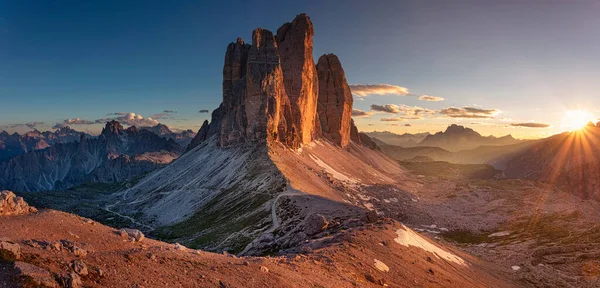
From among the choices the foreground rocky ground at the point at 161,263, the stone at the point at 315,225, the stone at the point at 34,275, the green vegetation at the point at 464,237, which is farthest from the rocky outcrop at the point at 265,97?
the stone at the point at 34,275

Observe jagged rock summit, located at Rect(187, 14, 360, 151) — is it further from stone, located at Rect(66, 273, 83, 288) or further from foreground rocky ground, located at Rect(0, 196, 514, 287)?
stone, located at Rect(66, 273, 83, 288)

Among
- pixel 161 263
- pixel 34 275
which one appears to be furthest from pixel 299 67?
pixel 34 275

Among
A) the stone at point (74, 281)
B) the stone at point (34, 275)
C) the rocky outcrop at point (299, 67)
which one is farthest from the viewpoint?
the rocky outcrop at point (299, 67)

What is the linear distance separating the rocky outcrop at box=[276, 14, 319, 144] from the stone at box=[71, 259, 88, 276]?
125379 mm

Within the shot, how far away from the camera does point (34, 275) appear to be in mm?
13328

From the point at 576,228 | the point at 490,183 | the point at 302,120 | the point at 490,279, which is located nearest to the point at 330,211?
the point at 490,279

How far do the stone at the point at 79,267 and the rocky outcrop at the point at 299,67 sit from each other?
125 meters

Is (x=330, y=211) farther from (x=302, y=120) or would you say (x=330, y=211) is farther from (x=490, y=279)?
(x=302, y=120)

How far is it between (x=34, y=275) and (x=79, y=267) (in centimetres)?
167

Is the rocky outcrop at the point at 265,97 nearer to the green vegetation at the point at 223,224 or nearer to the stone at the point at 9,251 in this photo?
the green vegetation at the point at 223,224

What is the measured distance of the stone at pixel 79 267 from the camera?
14672mm

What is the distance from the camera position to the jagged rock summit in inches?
4658

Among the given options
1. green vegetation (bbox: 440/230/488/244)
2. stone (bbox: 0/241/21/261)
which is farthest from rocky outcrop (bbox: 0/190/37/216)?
green vegetation (bbox: 440/230/488/244)

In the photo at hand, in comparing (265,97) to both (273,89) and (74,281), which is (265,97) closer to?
(273,89)
